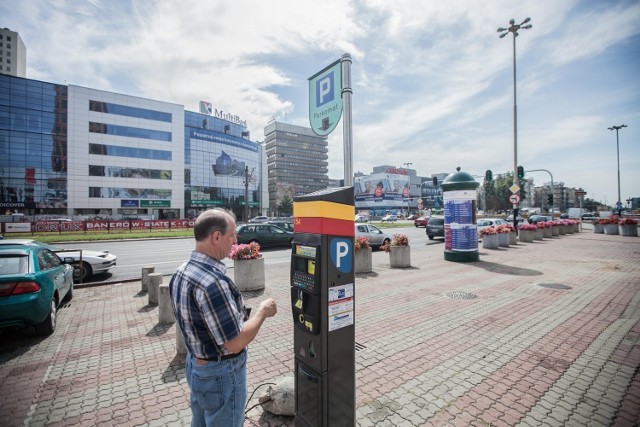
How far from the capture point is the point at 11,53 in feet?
317

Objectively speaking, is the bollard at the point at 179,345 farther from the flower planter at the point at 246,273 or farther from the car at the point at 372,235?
the car at the point at 372,235

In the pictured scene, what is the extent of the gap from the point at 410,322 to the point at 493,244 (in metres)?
13.1

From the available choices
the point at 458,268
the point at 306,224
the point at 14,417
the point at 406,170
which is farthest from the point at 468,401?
the point at 406,170

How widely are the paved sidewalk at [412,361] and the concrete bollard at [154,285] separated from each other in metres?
0.40

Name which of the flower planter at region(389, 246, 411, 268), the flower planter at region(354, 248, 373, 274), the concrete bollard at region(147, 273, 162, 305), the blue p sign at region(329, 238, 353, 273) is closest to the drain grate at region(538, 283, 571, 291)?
the flower planter at region(389, 246, 411, 268)

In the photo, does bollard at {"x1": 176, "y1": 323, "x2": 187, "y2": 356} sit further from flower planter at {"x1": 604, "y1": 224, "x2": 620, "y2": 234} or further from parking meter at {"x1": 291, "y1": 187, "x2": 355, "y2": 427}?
flower planter at {"x1": 604, "y1": 224, "x2": 620, "y2": 234}

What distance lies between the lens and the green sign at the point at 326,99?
117 inches

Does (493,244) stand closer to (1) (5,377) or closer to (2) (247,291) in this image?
(2) (247,291)

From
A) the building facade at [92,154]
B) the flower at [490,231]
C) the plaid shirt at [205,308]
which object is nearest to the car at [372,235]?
the flower at [490,231]

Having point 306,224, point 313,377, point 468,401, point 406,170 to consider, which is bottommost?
point 468,401

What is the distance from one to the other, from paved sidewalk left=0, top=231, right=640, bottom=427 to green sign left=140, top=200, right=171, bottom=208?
53.0 meters

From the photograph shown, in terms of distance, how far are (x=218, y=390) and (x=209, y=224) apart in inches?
40.7

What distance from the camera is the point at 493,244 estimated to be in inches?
635

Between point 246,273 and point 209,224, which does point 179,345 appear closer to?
point 209,224
